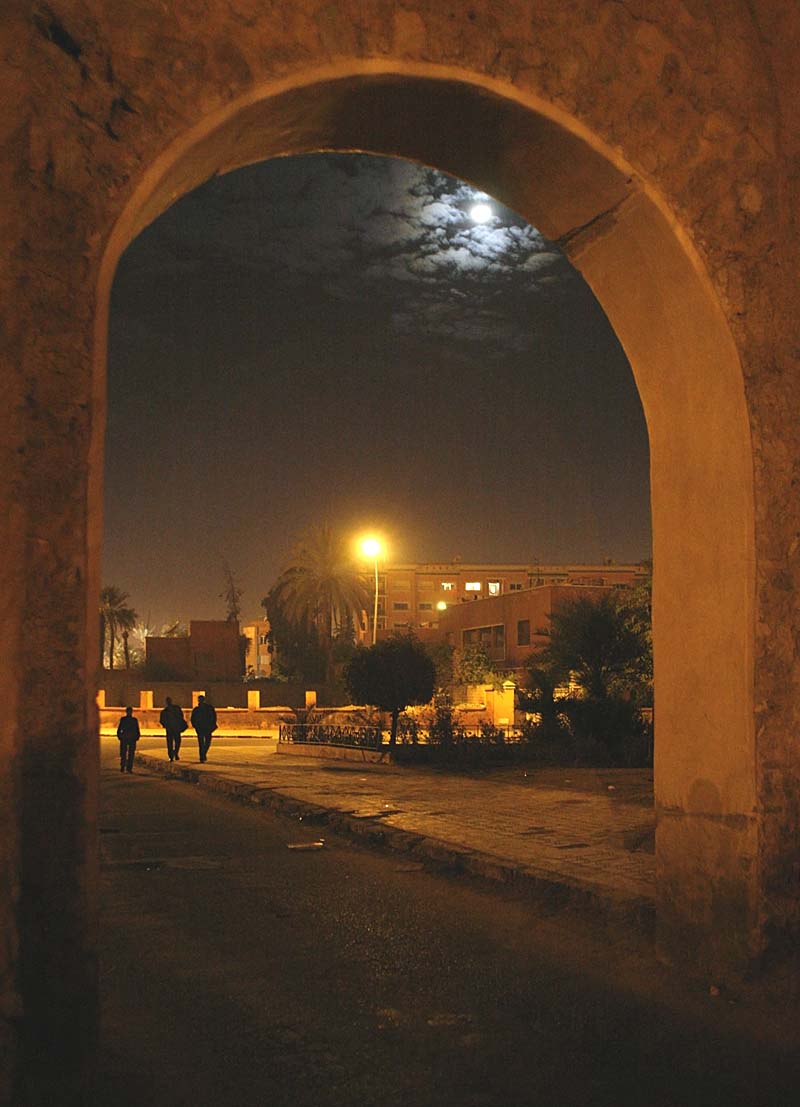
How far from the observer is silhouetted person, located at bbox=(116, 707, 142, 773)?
1955 centimetres

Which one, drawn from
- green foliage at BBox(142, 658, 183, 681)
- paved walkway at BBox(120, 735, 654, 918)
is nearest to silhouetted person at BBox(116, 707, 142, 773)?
paved walkway at BBox(120, 735, 654, 918)

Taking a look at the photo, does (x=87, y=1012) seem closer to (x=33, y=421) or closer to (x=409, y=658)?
(x=33, y=421)

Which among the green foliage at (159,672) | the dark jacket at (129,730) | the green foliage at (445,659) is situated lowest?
the dark jacket at (129,730)

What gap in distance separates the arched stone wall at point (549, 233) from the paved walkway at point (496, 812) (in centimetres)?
190

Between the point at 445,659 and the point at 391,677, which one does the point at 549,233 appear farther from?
the point at 445,659

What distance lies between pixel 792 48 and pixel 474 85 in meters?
1.90

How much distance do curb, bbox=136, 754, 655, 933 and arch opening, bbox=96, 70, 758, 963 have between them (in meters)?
1.12

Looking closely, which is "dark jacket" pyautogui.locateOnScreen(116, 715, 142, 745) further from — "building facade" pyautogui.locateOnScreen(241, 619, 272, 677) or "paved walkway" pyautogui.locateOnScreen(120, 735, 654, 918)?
A: "building facade" pyautogui.locateOnScreen(241, 619, 272, 677)

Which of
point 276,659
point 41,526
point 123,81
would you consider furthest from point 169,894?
point 276,659

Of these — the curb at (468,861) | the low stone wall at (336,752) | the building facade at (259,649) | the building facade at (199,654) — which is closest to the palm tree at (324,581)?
the building facade at (199,654)

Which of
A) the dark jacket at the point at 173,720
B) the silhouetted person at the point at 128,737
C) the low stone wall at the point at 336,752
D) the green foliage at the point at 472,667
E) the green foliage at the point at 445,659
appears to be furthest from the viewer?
the green foliage at the point at 472,667

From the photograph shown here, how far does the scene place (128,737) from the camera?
19.5 metres

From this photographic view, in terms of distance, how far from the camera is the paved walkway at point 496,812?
318 inches

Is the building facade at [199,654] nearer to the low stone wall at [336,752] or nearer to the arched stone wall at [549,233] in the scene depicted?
the low stone wall at [336,752]
